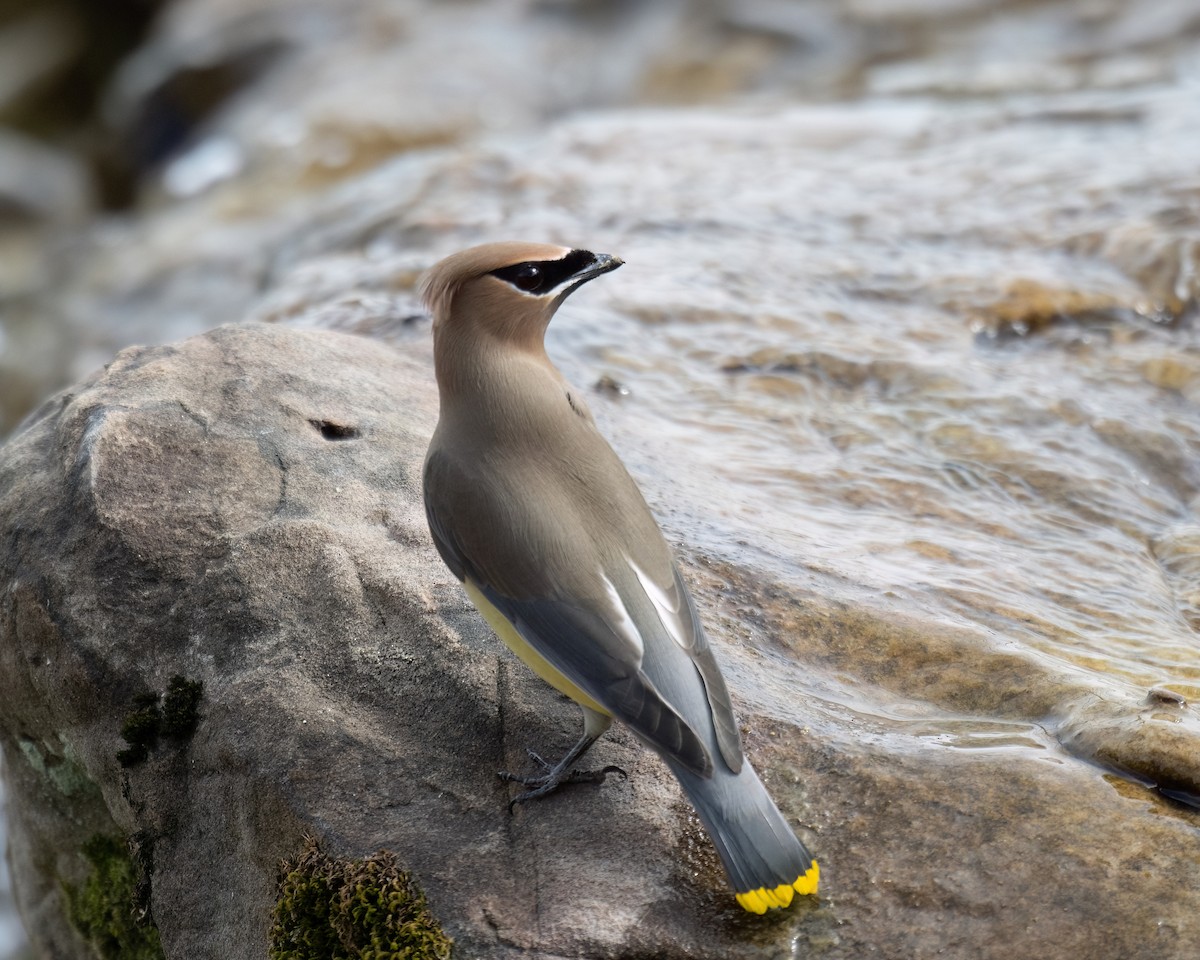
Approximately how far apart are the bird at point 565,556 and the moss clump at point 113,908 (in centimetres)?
131

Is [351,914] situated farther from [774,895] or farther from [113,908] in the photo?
[113,908]

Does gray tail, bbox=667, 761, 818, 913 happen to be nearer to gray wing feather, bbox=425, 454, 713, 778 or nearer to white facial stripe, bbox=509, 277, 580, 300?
gray wing feather, bbox=425, 454, 713, 778

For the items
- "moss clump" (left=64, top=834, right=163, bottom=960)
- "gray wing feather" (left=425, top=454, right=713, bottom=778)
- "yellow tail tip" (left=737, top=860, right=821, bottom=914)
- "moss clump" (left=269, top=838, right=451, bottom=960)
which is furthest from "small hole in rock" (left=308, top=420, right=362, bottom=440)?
"yellow tail tip" (left=737, top=860, right=821, bottom=914)

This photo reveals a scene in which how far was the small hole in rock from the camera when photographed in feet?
15.5

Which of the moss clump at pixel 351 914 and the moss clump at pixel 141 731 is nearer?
the moss clump at pixel 351 914

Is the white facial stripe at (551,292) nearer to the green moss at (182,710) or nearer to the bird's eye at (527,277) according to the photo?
the bird's eye at (527,277)

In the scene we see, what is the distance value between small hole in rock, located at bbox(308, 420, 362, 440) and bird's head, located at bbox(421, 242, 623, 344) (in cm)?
87

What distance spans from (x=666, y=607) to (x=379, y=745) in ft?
2.79

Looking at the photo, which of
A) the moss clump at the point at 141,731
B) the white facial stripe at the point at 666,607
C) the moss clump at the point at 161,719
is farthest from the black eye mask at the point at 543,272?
the moss clump at the point at 141,731

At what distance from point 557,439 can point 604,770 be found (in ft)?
2.98

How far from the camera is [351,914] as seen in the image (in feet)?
11.1

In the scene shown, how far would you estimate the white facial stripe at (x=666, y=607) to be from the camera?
11.7 ft

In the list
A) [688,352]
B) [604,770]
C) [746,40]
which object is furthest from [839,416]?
[746,40]

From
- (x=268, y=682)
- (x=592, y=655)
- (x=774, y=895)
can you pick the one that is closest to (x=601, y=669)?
(x=592, y=655)
